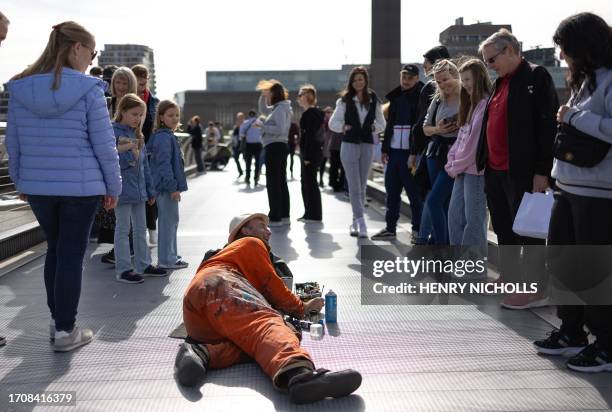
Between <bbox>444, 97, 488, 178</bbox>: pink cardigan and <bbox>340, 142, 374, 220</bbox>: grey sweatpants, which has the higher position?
<bbox>444, 97, 488, 178</bbox>: pink cardigan

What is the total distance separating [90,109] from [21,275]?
290 centimetres

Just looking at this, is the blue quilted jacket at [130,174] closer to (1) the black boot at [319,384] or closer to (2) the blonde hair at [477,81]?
(2) the blonde hair at [477,81]

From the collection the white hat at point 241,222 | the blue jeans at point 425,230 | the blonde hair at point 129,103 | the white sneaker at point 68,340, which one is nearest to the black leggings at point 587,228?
the white hat at point 241,222

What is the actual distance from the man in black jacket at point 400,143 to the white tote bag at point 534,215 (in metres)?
3.48

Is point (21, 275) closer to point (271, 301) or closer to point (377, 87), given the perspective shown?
point (271, 301)

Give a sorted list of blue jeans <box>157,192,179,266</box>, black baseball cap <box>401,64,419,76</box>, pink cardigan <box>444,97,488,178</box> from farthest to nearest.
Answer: black baseball cap <box>401,64,419,76</box>, blue jeans <box>157,192,179,266</box>, pink cardigan <box>444,97,488,178</box>

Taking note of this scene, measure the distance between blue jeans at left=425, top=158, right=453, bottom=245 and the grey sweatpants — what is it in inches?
69.6

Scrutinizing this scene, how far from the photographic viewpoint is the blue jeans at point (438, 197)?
6.87 m

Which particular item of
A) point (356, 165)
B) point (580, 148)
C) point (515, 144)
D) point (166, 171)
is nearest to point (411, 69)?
point (356, 165)

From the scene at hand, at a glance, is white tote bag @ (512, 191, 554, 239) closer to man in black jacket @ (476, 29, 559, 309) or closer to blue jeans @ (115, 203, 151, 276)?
man in black jacket @ (476, 29, 559, 309)

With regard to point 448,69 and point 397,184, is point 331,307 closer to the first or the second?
point 448,69

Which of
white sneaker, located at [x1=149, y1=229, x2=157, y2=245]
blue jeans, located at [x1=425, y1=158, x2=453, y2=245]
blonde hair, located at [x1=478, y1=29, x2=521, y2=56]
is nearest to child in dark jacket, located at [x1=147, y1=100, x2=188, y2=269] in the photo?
white sneaker, located at [x1=149, y1=229, x2=157, y2=245]

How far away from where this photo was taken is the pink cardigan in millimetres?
6000

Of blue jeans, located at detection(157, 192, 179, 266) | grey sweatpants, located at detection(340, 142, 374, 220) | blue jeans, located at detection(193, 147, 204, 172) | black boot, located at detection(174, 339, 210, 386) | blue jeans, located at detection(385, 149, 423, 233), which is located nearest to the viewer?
black boot, located at detection(174, 339, 210, 386)
